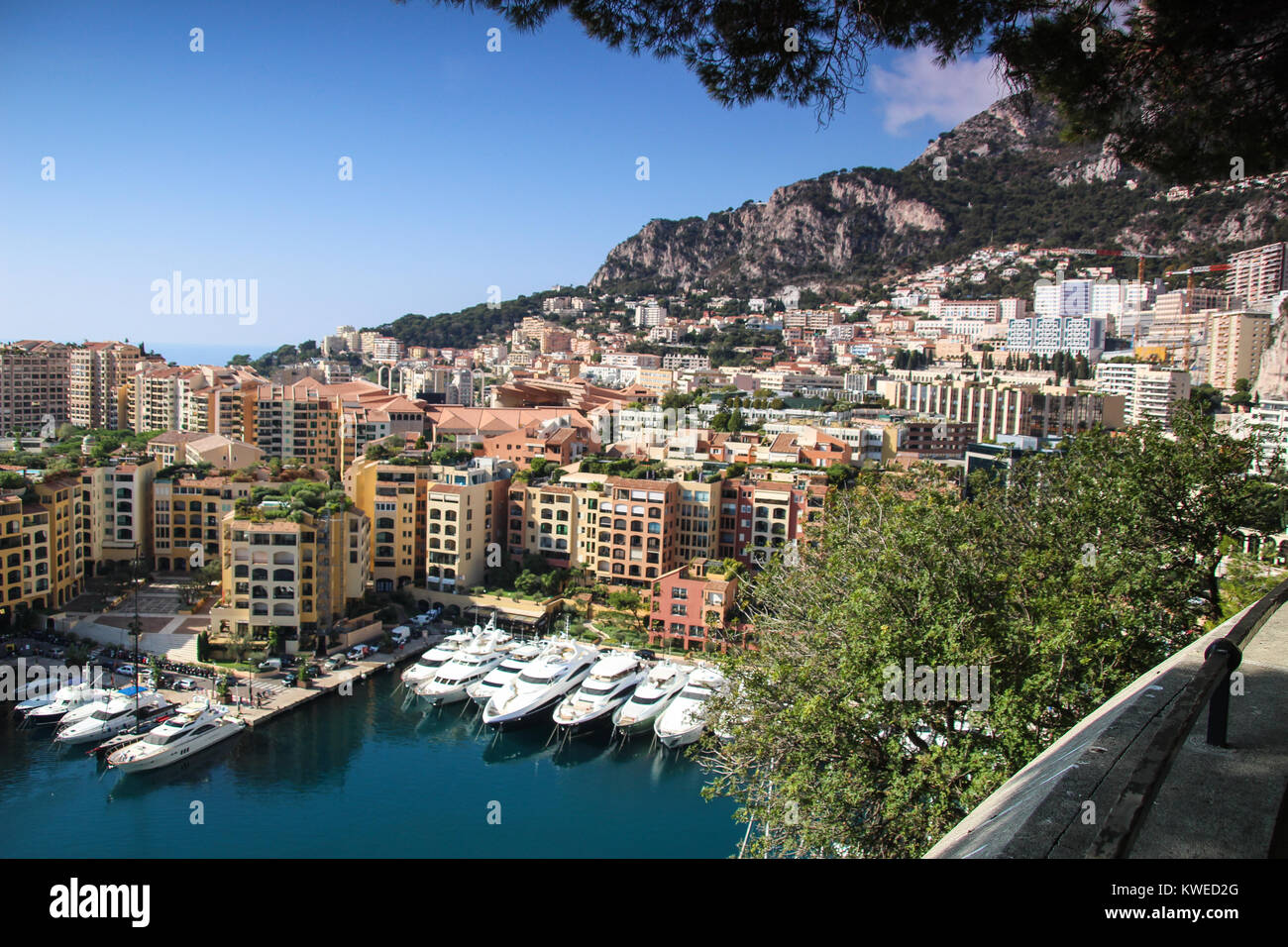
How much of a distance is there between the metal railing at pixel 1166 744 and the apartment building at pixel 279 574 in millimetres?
13834

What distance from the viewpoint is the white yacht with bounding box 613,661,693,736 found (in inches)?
487

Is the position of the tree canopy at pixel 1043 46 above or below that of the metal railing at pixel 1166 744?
above

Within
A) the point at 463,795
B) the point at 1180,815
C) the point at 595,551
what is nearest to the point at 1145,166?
the point at 1180,815

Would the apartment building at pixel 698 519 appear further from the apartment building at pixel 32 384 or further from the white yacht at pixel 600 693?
the apartment building at pixel 32 384

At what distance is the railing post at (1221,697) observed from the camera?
1697 millimetres

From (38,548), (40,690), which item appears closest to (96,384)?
(38,548)

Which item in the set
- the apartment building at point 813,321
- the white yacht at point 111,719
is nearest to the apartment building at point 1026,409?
the white yacht at point 111,719

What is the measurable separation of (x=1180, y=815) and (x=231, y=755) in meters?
11.6

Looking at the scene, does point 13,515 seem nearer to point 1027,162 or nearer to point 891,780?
point 891,780

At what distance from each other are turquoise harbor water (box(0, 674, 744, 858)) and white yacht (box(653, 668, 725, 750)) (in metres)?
0.27

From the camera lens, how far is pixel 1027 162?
Answer: 77000mm

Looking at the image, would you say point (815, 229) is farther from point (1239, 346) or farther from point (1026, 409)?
point (1026, 409)

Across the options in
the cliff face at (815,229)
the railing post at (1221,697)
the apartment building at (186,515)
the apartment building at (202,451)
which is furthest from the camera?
the cliff face at (815,229)
